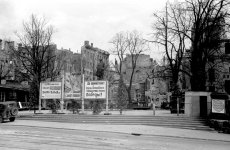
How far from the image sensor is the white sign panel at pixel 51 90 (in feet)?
102

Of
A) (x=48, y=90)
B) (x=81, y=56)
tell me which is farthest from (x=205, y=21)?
(x=81, y=56)

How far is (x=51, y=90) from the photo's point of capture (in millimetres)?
31359

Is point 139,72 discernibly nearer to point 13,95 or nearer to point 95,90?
point 13,95

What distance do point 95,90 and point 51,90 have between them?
4.94 metres

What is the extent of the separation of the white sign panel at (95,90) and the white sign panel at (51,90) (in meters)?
3.20

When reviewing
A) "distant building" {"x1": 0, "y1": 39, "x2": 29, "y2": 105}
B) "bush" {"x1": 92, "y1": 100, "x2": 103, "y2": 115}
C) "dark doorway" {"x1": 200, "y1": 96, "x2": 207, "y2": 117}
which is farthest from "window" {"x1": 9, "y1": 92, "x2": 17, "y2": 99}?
"dark doorway" {"x1": 200, "y1": 96, "x2": 207, "y2": 117}

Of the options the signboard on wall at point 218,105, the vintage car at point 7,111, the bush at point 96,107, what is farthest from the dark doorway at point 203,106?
the vintage car at point 7,111

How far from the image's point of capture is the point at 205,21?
33.2m

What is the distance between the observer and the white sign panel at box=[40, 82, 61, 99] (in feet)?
102

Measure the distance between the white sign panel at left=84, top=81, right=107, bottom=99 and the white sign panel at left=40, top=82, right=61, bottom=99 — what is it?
3.20 metres

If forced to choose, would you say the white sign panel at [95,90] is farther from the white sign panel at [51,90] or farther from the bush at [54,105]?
the bush at [54,105]

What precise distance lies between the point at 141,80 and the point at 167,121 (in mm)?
56241

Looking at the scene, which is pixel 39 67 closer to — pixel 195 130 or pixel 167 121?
pixel 167 121

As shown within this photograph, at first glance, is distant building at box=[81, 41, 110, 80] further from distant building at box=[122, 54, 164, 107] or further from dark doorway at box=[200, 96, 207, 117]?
dark doorway at box=[200, 96, 207, 117]
